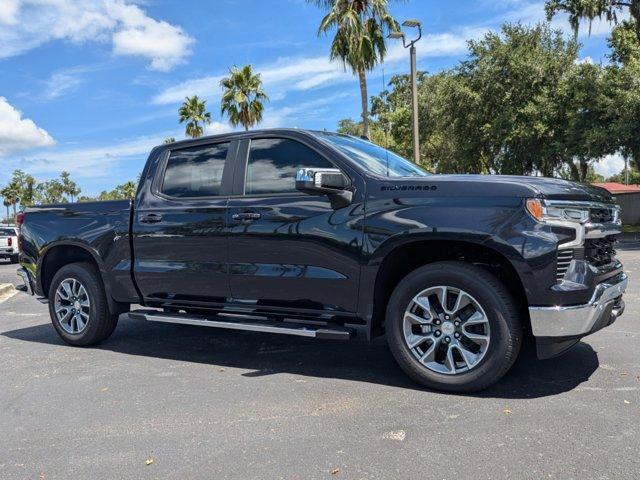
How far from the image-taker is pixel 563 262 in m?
3.75

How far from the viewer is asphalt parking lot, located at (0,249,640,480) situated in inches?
122

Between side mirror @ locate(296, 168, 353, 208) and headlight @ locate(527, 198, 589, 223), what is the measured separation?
1302 mm

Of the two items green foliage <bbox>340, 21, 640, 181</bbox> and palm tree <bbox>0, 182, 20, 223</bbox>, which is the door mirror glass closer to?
green foliage <bbox>340, 21, 640, 181</bbox>

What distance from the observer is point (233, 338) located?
245 inches

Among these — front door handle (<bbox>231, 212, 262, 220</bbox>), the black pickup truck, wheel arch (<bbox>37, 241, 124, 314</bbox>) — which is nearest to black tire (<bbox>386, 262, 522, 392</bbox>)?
the black pickup truck

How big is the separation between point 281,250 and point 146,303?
1.74m

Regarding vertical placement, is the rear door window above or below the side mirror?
above

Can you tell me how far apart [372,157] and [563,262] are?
72.6 inches

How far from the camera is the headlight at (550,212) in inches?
147

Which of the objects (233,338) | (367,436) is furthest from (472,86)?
(367,436)

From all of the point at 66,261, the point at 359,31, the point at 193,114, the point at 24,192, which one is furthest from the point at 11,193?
the point at 66,261

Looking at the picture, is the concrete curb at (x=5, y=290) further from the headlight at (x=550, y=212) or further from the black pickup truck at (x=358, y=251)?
the headlight at (x=550, y=212)

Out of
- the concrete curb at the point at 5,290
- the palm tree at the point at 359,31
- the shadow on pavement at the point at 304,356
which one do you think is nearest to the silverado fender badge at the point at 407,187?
the shadow on pavement at the point at 304,356

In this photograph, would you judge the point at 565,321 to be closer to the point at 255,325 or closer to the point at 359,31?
the point at 255,325
